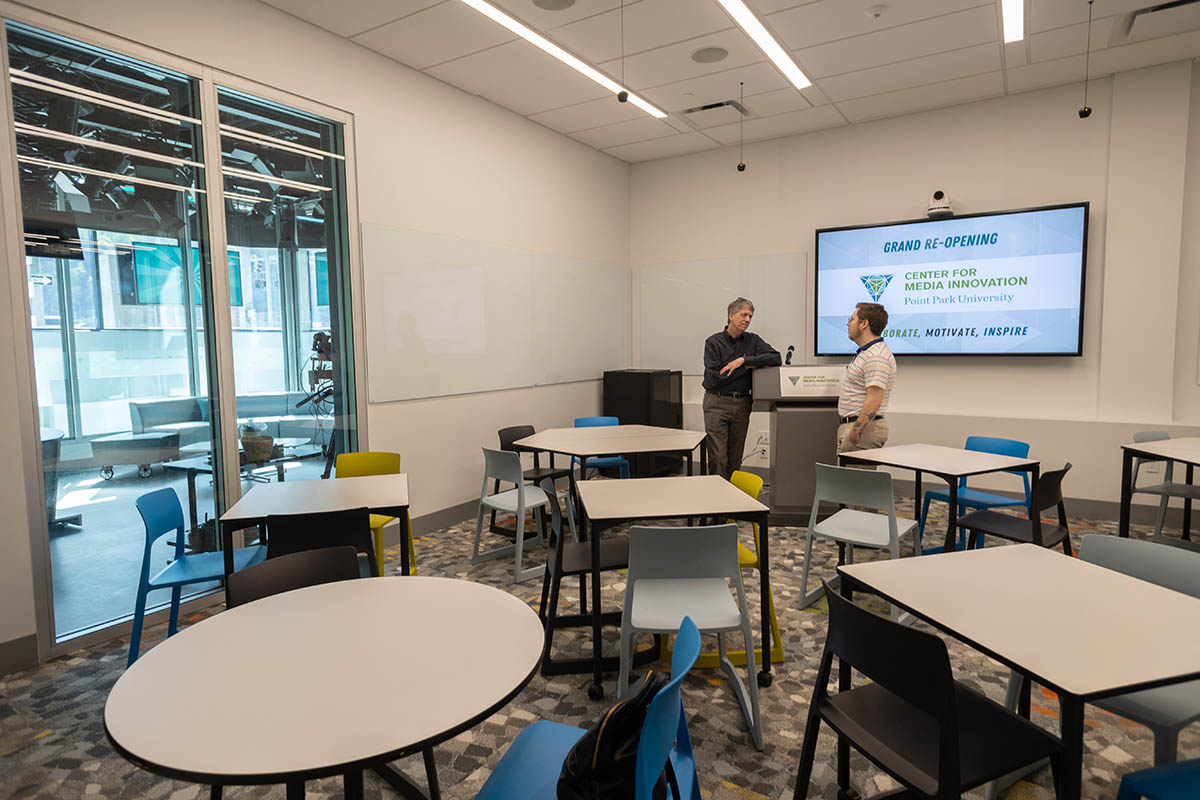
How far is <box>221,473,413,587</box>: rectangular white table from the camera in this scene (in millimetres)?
2709

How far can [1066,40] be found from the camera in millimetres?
4504

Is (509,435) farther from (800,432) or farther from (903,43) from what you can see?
(903,43)

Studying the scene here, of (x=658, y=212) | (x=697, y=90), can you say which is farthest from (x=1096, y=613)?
(x=658, y=212)

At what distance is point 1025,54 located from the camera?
472 cm

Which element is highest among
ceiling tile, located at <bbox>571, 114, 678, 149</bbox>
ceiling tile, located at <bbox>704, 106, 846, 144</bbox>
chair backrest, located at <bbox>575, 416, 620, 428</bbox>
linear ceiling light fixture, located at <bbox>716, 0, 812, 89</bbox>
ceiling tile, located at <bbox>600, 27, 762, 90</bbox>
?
ceiling tile, located at <bbox>571, 114, 678, 149</bbox>

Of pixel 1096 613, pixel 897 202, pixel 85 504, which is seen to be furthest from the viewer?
pixel 897 202

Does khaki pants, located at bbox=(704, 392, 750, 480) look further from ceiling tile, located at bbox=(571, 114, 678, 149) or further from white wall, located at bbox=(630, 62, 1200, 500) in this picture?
ceiling tile, located at bbox=(571, 114, 678, 149)

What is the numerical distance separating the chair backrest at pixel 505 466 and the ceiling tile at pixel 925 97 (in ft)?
14.2

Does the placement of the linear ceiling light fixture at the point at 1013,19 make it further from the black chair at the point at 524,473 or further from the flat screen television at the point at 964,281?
the black chair at the point at 524,473

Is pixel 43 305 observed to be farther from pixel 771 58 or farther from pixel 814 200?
pixel 814 200

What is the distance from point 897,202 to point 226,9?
552 centimetres

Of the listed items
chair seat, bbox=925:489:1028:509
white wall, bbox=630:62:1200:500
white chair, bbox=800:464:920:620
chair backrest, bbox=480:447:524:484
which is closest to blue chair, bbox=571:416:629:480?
chair backrest, bbox=480:447:524:484

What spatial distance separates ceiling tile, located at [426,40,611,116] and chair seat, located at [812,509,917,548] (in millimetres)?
3743

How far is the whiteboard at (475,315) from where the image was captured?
4711 mm
